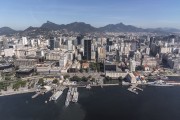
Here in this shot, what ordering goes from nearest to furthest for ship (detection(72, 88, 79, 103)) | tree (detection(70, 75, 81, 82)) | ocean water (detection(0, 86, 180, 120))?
ocean water (detection(0, 86, 180, 120))
ship (detection(72, 88, 79, 103))
tree (detection(70, 75, 81, 82))

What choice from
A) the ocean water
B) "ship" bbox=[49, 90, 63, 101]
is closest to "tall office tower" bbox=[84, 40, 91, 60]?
the ocean water

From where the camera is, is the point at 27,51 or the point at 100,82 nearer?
the point at 100,82

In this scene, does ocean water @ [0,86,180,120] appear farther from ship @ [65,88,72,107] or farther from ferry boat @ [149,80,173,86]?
ferry boat @ [149,80,173,86]

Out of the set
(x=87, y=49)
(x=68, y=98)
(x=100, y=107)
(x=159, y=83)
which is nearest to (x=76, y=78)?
(x=68, y=98)

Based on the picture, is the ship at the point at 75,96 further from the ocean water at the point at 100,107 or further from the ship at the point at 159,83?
the ship at the point at 159,83

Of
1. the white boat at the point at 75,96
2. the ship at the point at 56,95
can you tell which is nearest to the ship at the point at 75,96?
the white boat at the point at 75,96

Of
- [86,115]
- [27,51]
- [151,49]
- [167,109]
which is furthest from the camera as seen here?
[151,49]

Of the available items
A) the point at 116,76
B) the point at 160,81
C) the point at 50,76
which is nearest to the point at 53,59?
the point at 50,76

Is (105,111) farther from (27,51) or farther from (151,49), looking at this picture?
(151,49)

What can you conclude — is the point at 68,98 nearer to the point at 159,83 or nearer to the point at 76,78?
the point at 76,78
